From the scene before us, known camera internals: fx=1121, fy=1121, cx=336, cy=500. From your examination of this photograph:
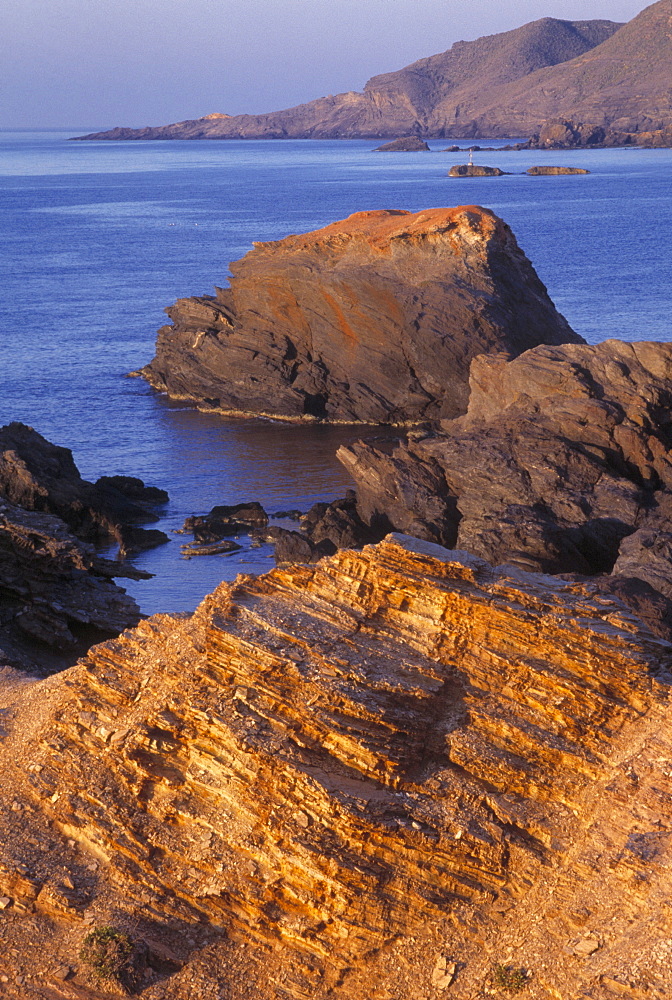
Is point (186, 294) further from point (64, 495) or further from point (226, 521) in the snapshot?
point (64, 495)

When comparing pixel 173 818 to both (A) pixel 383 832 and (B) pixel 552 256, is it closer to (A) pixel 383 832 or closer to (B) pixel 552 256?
(A) pixel 383 832

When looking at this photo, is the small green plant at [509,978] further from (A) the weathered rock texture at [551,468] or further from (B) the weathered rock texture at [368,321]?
(B) the weathered rock texture at [368,321]

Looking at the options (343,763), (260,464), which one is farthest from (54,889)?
(260,464)

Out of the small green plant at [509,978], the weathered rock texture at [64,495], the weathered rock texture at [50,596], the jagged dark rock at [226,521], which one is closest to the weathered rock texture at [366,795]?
the small green plant at [509,978]

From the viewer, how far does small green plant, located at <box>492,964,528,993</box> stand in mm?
13719

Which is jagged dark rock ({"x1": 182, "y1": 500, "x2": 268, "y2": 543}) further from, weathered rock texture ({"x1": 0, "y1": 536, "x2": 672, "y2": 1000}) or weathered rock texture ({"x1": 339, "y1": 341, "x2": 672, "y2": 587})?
weathered rock texture ({"x1": 0, "y1": 536, "x2": 672, "y2": 1000})

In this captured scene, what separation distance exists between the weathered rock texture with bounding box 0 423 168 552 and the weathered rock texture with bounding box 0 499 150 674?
6.83m

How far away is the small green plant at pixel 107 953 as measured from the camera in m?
14.4

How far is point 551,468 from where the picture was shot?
115 ft

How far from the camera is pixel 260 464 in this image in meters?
53.2

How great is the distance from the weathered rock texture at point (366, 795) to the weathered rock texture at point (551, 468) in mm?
13078

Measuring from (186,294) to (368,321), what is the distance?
37.5 metres

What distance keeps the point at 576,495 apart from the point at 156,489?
20.9 m

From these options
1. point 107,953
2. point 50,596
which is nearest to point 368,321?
point 50,596
